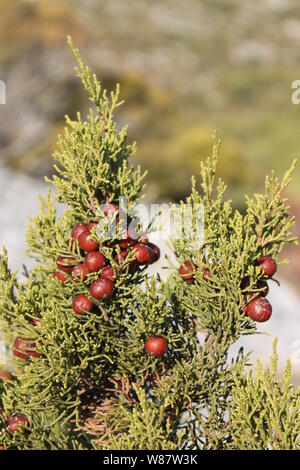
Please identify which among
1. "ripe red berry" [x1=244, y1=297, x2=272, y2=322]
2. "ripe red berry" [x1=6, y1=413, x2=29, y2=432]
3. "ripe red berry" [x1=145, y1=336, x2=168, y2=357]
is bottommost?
"ripe red berry" [x1=6, y1=413, x2=29, y2=432]

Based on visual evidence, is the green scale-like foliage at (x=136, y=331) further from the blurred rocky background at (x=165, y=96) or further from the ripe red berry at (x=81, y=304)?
the blurred rocky background at (x=165, y=96)

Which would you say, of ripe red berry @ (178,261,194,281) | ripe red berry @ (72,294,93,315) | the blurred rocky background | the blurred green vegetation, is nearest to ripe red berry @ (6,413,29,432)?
ripe red berry @ (72,294,93,315)

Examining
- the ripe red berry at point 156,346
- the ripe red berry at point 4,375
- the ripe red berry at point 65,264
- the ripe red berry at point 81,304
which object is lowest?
the ripe red berry at point 156,346

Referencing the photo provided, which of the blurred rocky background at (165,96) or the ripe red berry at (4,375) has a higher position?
the blurred rocky background at (165,96)

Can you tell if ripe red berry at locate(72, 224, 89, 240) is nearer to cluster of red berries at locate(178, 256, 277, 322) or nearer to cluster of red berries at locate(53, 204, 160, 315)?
cluster of red berries at locate(53, 204, 160, 315)

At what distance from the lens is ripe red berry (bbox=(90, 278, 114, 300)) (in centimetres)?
281

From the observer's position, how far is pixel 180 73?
44.8 m

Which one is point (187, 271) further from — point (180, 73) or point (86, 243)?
point (180, 73)

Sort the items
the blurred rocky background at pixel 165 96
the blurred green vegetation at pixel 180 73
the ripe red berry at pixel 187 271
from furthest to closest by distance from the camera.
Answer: the blurred green vegetation at pixel 180 73
the blurred rocky background at pixel 165 96
the ripe red berry at pixel 187 271

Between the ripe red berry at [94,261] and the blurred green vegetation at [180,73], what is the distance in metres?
12.0

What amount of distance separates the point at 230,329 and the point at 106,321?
2.43 ft

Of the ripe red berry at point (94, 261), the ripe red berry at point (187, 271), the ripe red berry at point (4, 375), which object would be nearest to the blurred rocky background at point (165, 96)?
the ripe red berry at point (4, 375)

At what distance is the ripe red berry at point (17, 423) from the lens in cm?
316

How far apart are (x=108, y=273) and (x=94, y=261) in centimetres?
11
